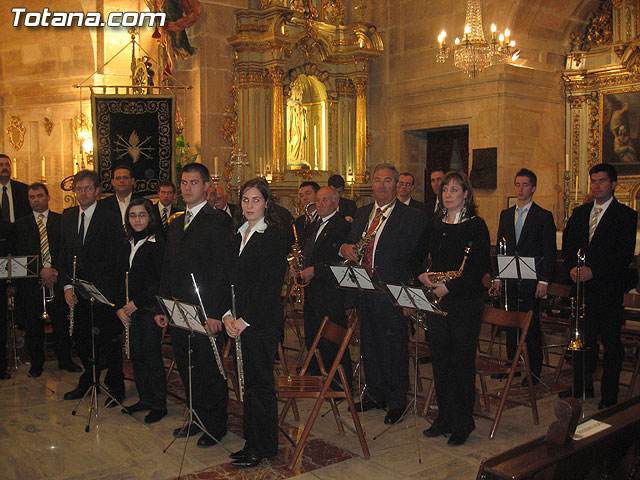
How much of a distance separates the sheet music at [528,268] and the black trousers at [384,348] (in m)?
1.10

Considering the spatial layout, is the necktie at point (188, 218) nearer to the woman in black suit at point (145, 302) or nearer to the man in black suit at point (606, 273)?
the woman in black suit at point (145, 302)

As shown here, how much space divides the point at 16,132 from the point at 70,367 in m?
8.32

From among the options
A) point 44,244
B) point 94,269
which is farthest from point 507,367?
point 44,244

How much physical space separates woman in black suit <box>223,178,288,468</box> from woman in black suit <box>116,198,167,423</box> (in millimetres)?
1146

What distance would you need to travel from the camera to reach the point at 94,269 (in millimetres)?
5301

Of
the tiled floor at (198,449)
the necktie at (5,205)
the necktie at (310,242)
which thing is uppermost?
the necktie at (5,205)

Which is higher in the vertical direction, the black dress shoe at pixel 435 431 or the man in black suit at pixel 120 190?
the man in black suit at pixel 120 190

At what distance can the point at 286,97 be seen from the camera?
37.0ft

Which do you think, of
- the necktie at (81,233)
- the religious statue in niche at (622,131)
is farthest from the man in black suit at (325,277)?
the religious statue in niche at (622,131)

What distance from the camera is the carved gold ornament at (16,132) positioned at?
12.9 m

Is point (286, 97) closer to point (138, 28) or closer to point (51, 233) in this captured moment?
point (138, 28)

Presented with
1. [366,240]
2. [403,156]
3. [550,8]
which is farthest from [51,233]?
[550,8]

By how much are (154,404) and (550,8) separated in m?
9.33

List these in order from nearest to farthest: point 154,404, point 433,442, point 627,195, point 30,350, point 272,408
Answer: point 272,408
point 433,442
point 154,404
point 30,350
point 627,195
